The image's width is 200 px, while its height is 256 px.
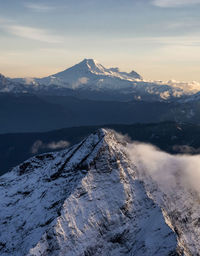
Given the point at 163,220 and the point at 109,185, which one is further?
the point at 109,185

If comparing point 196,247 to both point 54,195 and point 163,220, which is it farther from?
point 54,195

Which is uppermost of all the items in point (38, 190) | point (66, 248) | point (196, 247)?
point (38, 190)

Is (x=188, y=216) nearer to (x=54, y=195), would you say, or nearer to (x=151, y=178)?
(x=151, y=178)

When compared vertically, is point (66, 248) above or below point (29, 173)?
below

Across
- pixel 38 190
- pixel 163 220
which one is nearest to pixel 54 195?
pixel 38 190

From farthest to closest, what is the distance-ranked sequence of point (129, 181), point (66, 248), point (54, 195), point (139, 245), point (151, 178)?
point (151, 178), point (129, 181), point (54, 195), point (139, 245), point (66, 248)

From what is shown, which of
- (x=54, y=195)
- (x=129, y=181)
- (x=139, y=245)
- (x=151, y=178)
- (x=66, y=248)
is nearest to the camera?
(x=66, y=248)
